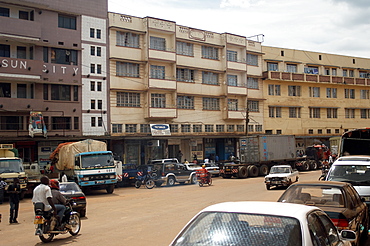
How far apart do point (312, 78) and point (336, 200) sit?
51198mm

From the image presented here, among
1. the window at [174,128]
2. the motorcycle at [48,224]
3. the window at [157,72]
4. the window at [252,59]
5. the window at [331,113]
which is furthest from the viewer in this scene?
the window at [331,113]

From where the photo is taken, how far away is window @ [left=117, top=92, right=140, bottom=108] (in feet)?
129

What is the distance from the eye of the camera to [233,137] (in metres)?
46.7

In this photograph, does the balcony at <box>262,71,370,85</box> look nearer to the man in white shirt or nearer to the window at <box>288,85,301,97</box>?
the window at <box>288,85,301,97</box>

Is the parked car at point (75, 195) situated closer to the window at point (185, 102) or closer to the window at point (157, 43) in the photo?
the window at point (157, 43)

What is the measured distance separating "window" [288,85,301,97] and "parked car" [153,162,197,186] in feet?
97.0

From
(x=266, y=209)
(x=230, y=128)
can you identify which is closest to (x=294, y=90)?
(x=230, y=128)

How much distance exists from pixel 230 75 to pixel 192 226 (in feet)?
149

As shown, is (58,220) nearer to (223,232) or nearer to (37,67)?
(223,232)

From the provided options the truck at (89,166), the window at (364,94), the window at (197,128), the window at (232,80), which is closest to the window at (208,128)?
the window at (197,128)

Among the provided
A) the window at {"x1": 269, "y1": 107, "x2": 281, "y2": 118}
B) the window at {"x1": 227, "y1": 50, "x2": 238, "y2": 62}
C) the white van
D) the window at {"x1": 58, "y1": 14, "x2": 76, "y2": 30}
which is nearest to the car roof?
the white van

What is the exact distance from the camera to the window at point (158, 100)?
41.3 m

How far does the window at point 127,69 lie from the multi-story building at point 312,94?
19.4 m

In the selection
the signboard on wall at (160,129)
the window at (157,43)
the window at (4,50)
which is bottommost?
the signboard on wall at (160,129)
